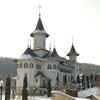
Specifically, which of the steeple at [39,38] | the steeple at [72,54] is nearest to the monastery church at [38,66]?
the steeple at [39,38]

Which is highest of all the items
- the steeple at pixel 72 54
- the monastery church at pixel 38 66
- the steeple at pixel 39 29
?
the steeple at pixel 39 29

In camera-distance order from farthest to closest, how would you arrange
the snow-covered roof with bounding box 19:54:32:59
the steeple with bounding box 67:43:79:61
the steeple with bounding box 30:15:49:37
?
the steeple with bounding box 67:43:79:61, the steeple with bounding box 30:15:49:37, the snow-covered roof with bounding box 19:54:32:59

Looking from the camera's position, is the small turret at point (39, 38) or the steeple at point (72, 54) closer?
the small turret at point (39, 38)

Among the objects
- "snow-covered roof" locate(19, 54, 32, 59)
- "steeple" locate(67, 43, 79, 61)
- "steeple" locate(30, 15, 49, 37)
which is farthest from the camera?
"steeple" locate(67, 43, 79, 61)

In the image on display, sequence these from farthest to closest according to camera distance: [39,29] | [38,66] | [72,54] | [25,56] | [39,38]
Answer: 1. [72,54]
2. [39,29]
3. [39,38]
4. [38,66]
5. [25,56]

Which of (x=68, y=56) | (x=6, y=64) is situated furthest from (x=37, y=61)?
(x=6, y=64)

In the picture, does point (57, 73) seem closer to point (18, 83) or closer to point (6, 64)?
point (18, 83)

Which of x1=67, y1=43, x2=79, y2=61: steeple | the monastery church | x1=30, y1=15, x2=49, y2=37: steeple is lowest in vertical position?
the monastery church

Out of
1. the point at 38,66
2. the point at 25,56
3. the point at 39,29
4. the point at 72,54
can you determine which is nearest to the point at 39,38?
the point at 39,29

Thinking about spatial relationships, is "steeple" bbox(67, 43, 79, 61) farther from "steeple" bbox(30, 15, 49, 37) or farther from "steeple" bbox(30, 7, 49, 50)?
"steeple" bbox(30, 7, 49, 50)

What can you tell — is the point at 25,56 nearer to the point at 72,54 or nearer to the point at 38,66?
the point at 38,66

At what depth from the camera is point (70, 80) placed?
2990 inches

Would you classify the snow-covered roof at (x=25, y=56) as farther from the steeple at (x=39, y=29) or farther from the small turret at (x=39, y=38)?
the steeple at (x=39, y=29)

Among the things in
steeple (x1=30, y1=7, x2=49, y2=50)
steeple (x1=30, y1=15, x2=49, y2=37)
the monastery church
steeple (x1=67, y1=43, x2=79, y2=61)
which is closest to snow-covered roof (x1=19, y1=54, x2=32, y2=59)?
the monastery church
